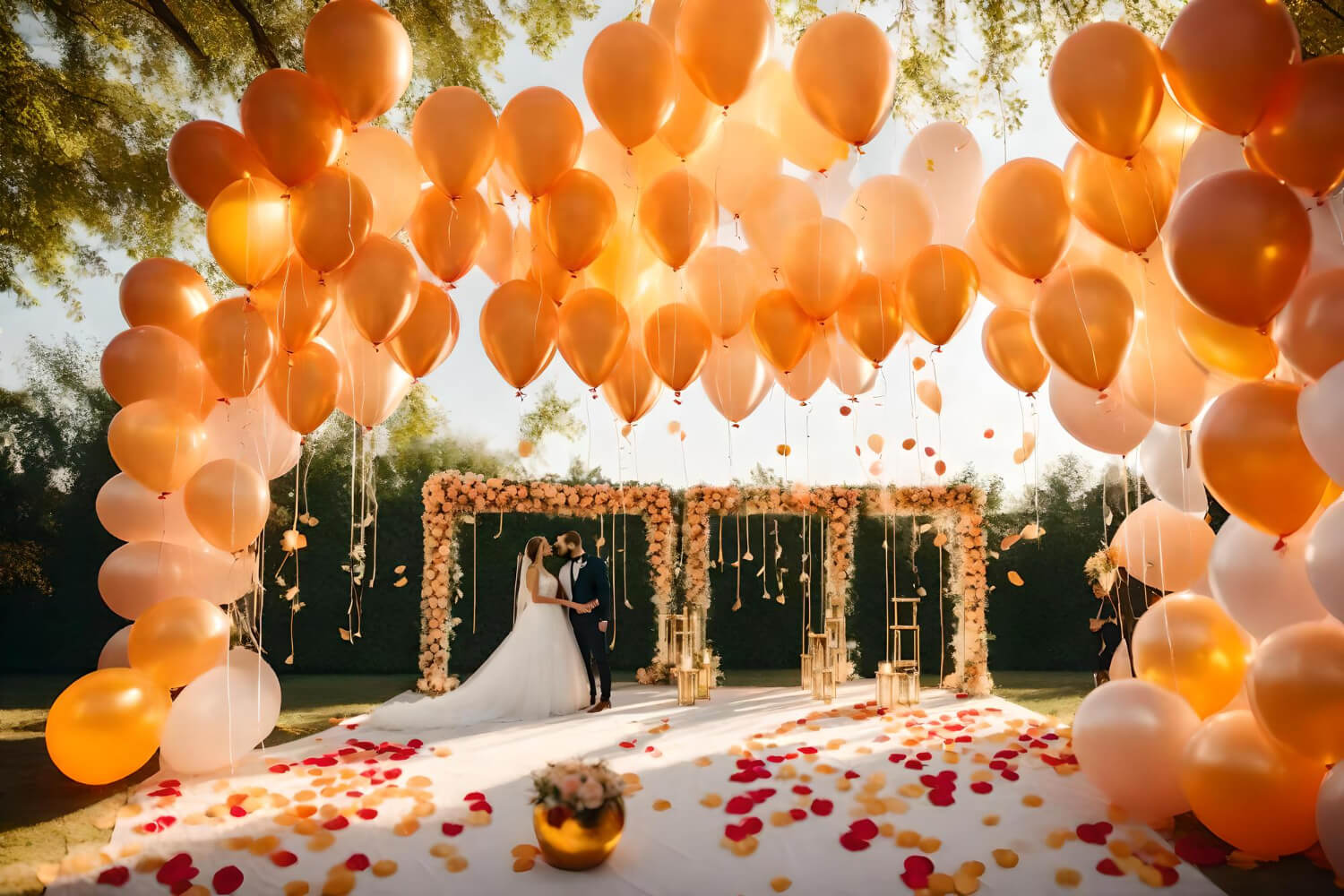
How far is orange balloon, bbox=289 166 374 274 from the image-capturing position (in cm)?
377

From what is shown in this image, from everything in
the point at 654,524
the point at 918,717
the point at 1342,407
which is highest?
the point at 1342,407

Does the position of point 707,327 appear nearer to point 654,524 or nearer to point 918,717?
point 918,717

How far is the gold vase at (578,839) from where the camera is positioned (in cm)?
317

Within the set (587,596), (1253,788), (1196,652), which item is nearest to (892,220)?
(1196,652)

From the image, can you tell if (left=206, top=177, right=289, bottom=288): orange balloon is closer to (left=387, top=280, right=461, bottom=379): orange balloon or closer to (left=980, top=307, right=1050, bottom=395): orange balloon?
(left=387, top=280, right=461, bottom=379): orange balloon

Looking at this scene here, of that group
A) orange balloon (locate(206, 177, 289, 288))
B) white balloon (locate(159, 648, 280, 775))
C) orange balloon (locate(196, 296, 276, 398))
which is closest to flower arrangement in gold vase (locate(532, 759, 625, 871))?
white balloon (locate(159, 648, 280, 775))

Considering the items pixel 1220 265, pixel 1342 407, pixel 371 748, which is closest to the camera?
pixel 1342 407

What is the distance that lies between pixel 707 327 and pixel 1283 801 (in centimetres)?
322

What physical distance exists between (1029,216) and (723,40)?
1596mm

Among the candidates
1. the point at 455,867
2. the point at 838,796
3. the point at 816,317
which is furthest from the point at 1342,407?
the point at 455,867

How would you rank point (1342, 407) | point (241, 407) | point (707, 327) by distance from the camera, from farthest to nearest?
1. point (241, 407)
2. point (707, 327)
3. point (1342, 407)

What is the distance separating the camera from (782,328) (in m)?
4.22

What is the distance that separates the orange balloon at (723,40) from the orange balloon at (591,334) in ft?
3.75

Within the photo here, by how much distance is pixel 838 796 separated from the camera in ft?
14.1
